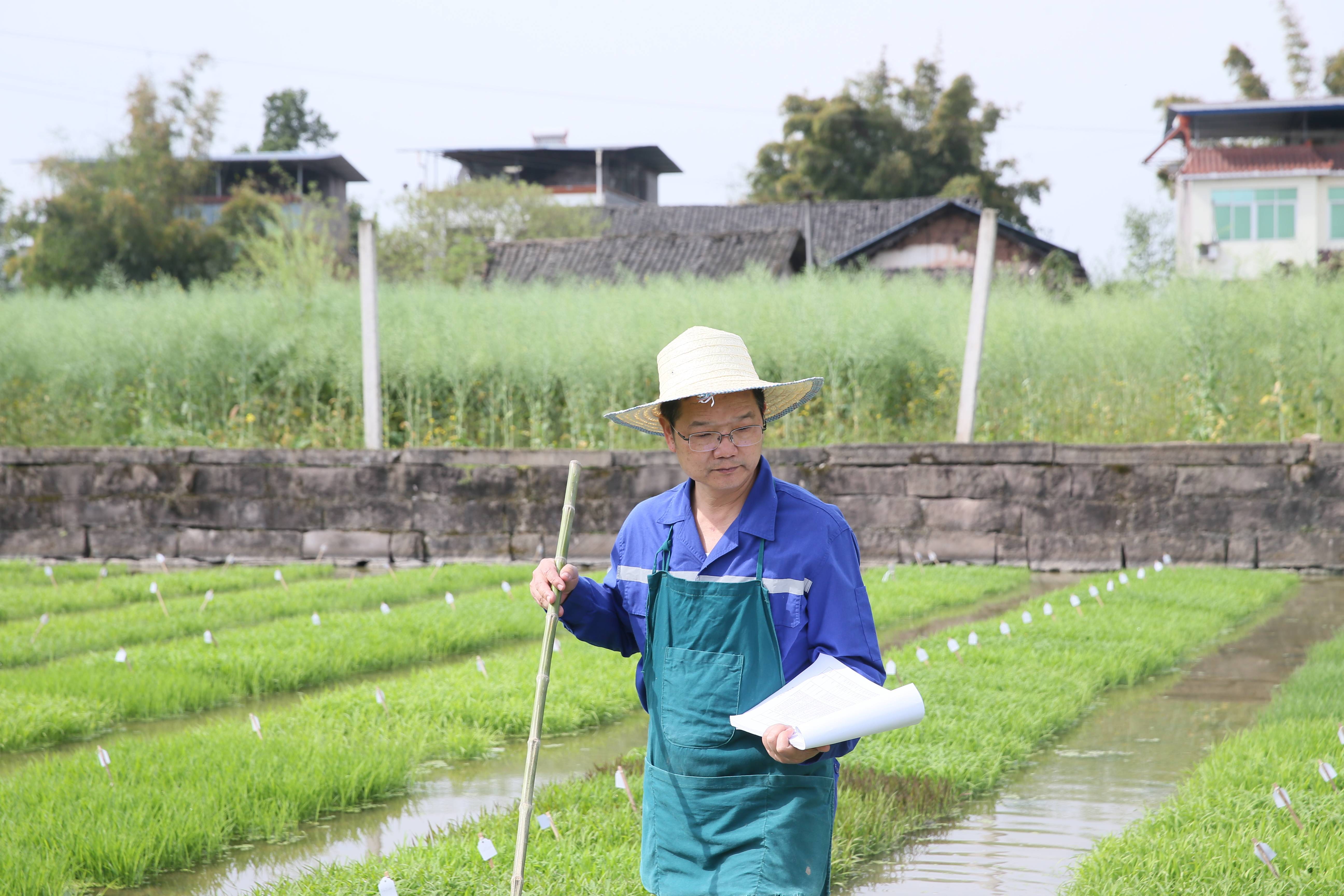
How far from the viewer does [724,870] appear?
233 centimetres

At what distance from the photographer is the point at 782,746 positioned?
214 centimetres

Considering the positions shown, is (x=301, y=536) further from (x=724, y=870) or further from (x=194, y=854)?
(x=724, y=870)

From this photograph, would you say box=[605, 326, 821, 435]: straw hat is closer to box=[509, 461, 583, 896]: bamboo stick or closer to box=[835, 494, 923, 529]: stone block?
box=[509, 461, 583, 896]: bamboo stick

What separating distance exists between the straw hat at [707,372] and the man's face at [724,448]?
0.11 ft

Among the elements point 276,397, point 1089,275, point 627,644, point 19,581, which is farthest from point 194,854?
point 1089,275

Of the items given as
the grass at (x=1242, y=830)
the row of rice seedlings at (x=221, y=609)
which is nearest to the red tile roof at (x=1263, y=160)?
the row of rice seedlings at (x=221, y=609)

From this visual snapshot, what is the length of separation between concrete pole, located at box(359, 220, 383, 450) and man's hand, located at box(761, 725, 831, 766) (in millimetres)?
8958

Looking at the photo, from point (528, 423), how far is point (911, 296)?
388 centimetres

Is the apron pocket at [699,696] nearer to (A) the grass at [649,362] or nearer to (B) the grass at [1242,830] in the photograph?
(B) the grass at [1242,830]

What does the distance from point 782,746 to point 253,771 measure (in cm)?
286

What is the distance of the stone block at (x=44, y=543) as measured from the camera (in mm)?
11078

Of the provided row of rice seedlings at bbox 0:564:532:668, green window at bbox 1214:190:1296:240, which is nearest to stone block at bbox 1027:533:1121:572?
row of rice seedlings at bbox 0:564:532:668

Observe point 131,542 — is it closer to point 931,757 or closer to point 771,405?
point 931,757

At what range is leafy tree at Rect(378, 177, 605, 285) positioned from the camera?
34969mm
